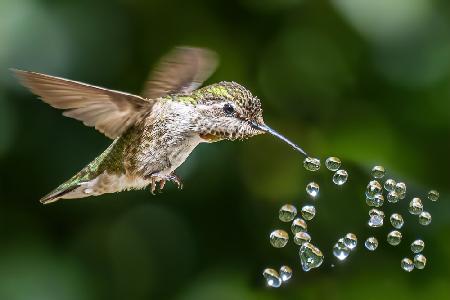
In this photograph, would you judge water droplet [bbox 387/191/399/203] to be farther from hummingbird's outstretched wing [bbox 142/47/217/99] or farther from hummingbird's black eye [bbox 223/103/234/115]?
hummingbird's outstretched wing [bbox 142/47/217/99]

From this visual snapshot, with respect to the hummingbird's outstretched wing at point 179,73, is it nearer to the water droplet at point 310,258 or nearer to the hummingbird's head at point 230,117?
the hummingbird's head at point 230,117

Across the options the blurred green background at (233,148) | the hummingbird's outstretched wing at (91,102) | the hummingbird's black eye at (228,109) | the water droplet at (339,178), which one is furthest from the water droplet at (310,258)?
the blurred green background at (233,148)

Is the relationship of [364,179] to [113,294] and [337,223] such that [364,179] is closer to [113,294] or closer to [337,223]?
[337,223]

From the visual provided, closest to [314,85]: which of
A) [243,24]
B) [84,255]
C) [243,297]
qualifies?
[243,24]

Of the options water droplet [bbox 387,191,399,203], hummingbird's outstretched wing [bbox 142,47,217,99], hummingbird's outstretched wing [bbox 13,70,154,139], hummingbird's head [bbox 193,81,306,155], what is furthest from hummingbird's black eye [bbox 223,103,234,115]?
water droplet [bbox 387,191,399,203]

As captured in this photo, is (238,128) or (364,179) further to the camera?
(364,179)
